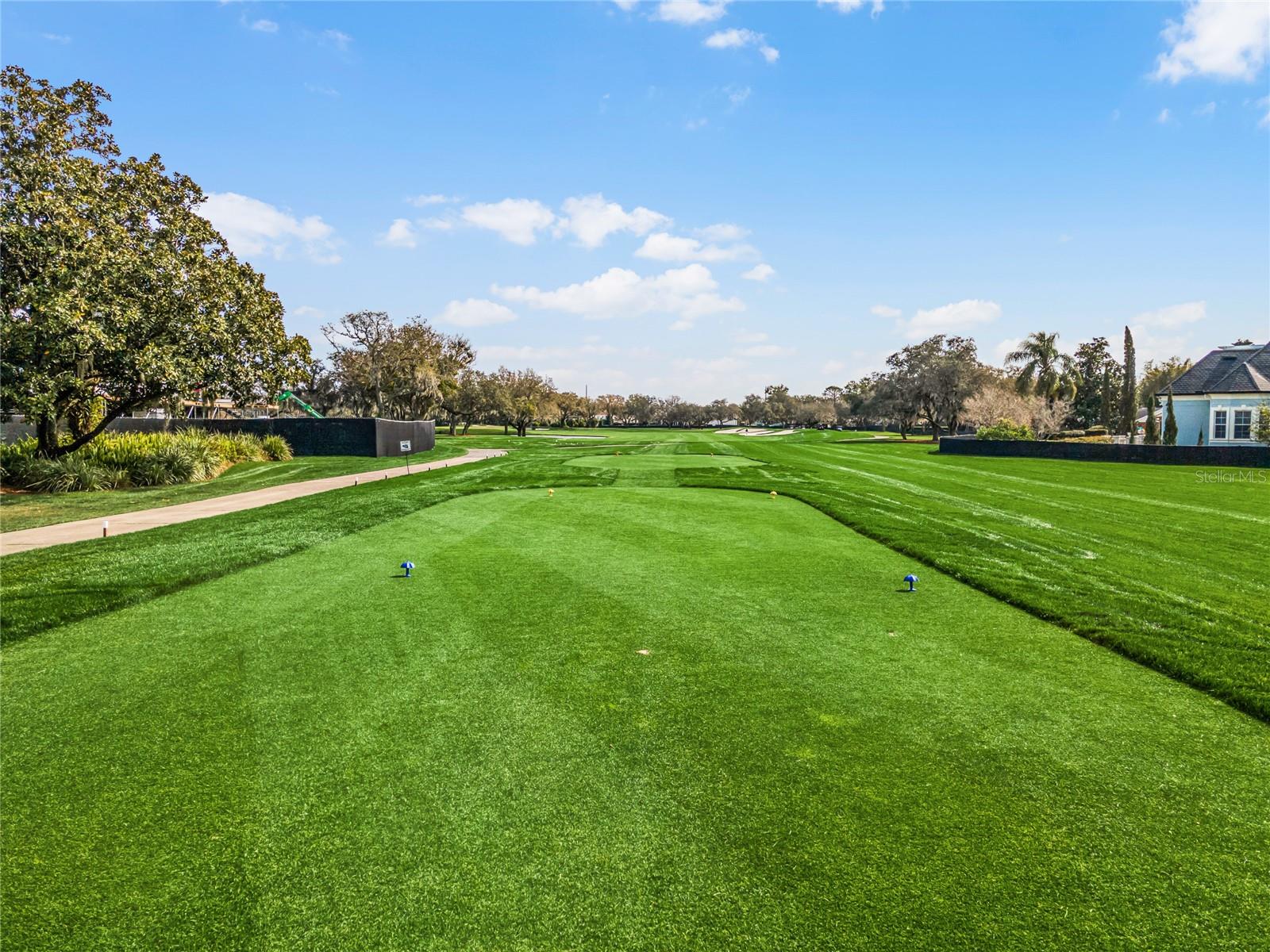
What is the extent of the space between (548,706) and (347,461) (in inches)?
1050

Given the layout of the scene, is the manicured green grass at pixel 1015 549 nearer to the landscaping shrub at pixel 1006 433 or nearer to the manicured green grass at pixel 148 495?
the manicured green grass at pixel 148 495

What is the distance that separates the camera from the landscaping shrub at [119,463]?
1653 centimetres

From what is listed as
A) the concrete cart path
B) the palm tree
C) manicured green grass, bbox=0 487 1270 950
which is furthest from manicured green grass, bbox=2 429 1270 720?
the palm tree

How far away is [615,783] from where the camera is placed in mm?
3271

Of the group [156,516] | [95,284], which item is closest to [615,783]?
[156,516]

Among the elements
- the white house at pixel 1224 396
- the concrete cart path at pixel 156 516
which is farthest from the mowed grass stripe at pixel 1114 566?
the white house at pixel 1224 396

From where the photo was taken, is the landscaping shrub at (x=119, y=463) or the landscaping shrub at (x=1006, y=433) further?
the landscaping shrub at (x=1006, y=433)

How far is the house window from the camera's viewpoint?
131 ft

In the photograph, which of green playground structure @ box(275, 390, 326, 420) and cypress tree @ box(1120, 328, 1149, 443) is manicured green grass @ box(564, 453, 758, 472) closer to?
green playground structure @ box(275, 390, 326, 420)

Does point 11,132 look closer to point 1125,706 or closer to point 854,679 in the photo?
point 854,679

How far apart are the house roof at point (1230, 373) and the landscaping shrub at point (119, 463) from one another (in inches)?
2124

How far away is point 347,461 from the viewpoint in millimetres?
27984

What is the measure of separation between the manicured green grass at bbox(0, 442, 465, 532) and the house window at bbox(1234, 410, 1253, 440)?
48748 millimetres

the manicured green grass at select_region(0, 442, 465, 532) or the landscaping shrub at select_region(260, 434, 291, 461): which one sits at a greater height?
the landscaping shrub at select_region(260, 434, 291, 461)
